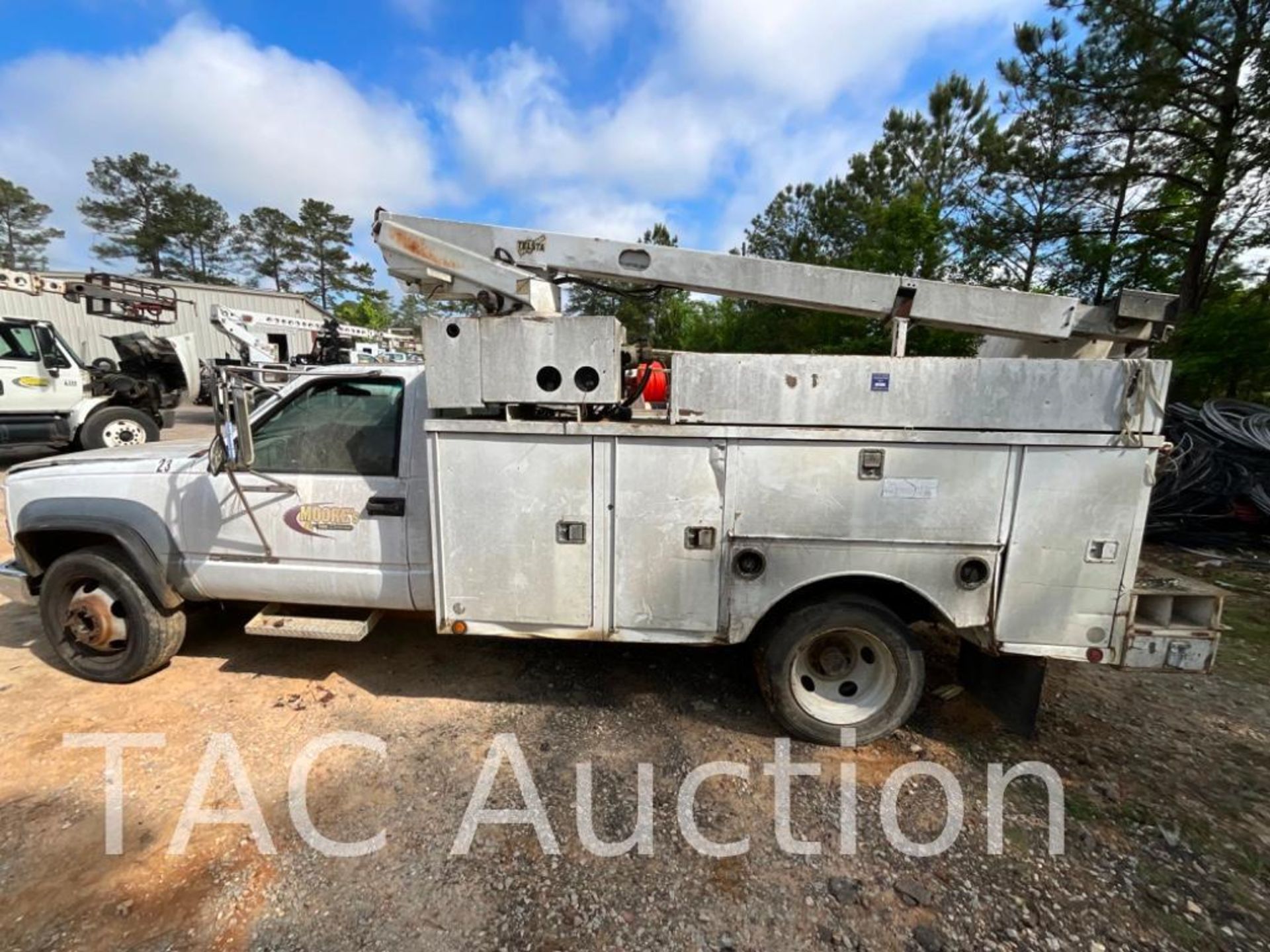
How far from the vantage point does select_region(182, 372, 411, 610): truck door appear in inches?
128

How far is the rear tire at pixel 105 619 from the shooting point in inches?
135

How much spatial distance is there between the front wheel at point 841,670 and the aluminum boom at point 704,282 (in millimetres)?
1595

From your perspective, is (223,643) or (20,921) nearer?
(20,921)

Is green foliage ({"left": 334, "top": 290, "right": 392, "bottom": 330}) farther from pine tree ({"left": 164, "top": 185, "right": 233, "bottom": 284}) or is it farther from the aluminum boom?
the aluminum boom

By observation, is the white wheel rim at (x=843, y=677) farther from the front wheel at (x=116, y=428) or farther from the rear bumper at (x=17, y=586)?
the front wheel at (x=116, y=428)

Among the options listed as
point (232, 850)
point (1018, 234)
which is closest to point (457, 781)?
point (232, 850)

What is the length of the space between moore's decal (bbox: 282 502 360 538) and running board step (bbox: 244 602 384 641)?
1.70ft

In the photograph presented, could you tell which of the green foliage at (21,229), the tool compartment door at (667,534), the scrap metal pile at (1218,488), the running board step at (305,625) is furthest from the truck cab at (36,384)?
the green foliage at (21,229)

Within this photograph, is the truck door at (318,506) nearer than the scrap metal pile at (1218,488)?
Yes

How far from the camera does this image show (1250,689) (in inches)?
149

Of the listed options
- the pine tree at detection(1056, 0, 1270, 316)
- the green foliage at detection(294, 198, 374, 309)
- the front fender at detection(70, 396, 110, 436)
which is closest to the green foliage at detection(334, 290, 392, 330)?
the green foliage at detection(294, 198, 374, 309)

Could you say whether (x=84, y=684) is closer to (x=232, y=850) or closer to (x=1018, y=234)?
(x=232, y=850)

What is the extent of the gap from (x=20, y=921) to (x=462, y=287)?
3096mm

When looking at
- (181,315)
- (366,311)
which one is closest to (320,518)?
(181,315)
